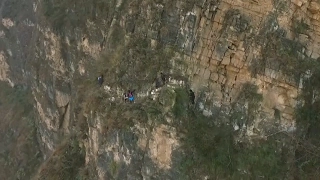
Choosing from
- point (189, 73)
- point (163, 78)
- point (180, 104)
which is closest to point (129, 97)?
point (163, 78)

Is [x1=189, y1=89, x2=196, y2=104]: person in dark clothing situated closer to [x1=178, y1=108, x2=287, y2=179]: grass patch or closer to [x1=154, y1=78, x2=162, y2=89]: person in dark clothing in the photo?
[x1=178, y1=108, x2=287, y2=179]: grass patch

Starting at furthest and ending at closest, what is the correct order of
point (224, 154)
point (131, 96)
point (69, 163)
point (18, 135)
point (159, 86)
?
1. point (18, 135)
2. point (69, 163)
3. point (131, 96)
4. point (159, 86)
5. point (224, 154)

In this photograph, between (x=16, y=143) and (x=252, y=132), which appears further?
(x=16, y=143)

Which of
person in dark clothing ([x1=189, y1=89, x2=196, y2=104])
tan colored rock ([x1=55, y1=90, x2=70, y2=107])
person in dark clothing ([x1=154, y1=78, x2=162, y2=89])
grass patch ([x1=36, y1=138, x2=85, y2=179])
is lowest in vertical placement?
grass patch ([x1=36, y1=138, x2=85, y2=179])

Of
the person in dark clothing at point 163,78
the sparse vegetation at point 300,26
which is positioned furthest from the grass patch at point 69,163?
the sparse vegetation at point 300,26

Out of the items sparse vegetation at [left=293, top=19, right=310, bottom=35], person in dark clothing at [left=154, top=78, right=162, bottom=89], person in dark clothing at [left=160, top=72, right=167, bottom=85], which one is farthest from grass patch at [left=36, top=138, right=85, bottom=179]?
sparse vegetation at [left=293, top=19, right=310, bottom=35]

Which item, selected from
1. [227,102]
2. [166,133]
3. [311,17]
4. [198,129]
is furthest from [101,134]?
[311,17]

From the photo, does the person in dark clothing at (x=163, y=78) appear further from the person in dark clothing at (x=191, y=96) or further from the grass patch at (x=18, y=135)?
the grass patch at (x=18, y=135)

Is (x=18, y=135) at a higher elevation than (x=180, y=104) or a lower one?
higher

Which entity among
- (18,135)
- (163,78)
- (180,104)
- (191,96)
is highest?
(18,135)

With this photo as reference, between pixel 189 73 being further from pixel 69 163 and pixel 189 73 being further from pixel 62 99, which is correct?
pixel 62 99

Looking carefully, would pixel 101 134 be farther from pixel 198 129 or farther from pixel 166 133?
pixel 198 129
